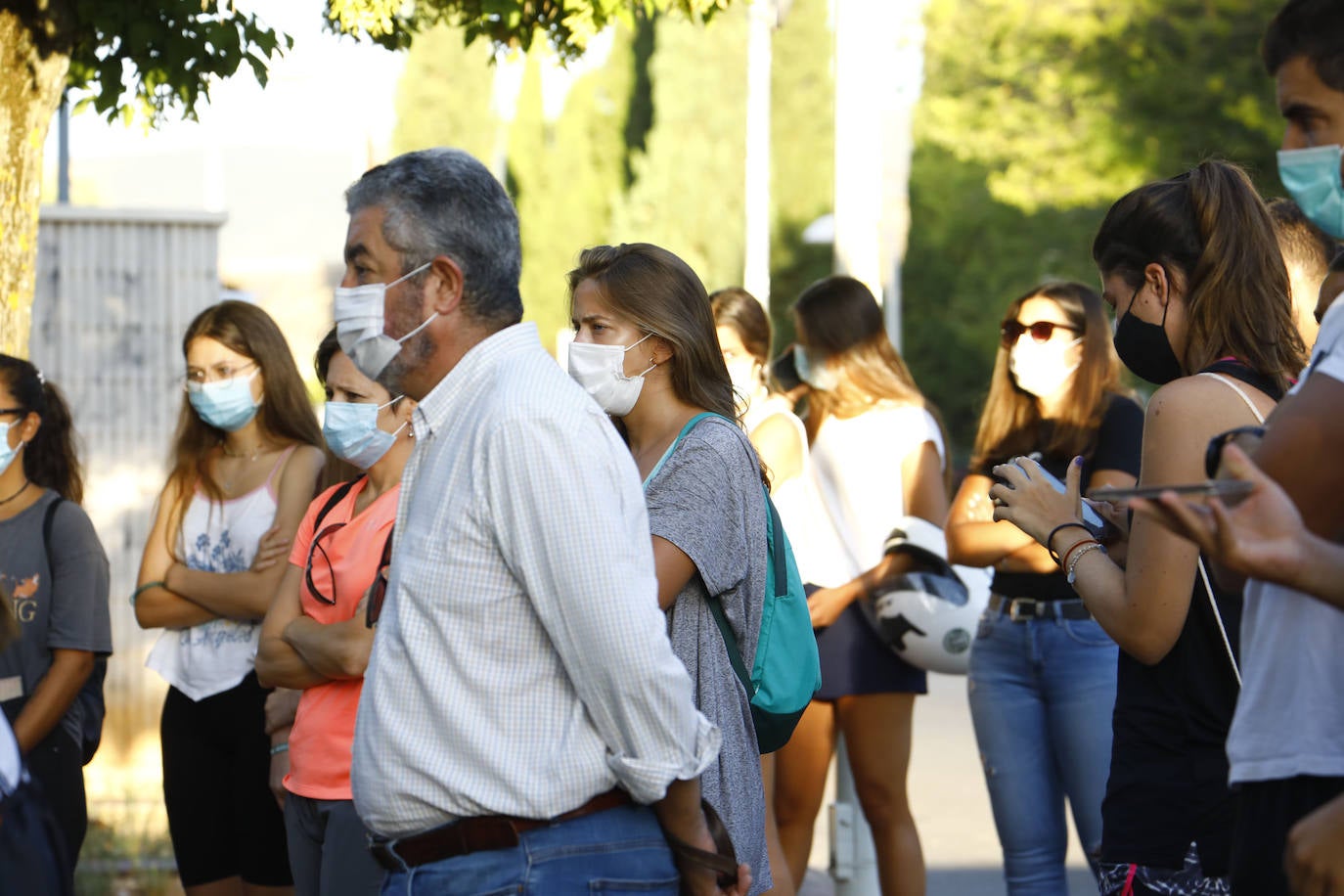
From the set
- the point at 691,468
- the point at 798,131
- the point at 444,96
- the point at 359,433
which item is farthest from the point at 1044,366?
the point at 444,96

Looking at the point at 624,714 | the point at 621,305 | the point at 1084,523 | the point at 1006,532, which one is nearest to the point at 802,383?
the point at 1006,532

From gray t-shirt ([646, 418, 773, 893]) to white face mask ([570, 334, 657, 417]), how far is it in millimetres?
269

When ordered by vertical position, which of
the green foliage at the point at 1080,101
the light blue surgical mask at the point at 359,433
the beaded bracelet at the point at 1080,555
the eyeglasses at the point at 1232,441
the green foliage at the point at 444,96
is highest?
the green foliage at the point at 444,96

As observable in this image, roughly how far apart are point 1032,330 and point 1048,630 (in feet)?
3.06

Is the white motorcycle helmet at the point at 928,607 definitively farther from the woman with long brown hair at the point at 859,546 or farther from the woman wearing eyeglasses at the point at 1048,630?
the woman wearing eyeglasses at the point at 1048,630

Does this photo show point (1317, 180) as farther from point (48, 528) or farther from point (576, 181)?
point (576, 181)

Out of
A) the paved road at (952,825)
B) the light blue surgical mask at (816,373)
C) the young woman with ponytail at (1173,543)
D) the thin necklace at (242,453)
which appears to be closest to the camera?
the young woman with ponytail at (1173,543)

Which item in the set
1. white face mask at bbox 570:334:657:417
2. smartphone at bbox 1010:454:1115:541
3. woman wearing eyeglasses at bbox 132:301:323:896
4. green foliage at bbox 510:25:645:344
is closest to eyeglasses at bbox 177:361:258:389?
woman wearing eyeglasses at bbox 132:301:323:896

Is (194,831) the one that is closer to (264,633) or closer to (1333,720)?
(264,633)

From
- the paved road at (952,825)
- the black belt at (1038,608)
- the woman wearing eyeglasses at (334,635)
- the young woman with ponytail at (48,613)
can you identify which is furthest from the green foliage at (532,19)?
the paved road at (952,825)

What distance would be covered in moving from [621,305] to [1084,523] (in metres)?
1.19

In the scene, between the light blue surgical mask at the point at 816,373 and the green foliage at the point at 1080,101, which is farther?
the green foliage at the point at 1080,101

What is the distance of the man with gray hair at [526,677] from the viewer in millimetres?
2320

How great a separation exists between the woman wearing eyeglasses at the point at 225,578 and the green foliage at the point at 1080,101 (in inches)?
460
